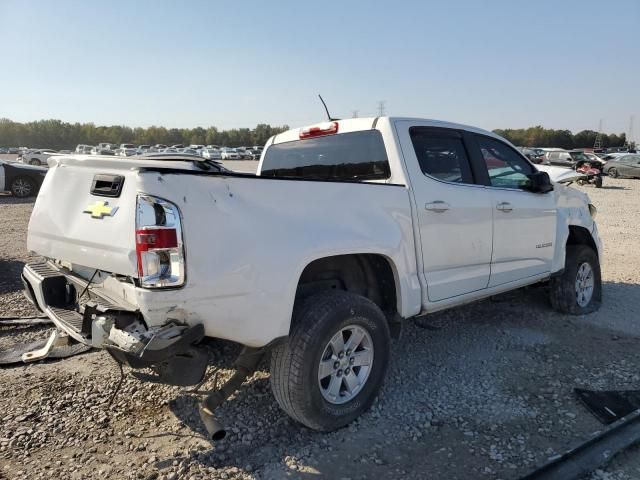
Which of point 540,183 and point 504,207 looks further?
point 540,183

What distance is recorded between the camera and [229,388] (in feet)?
10.0

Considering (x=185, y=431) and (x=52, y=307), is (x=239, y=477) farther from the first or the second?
(x=52, y=307)

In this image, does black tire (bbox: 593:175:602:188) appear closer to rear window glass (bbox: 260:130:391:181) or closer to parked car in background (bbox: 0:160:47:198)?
parked car in background (bbox: 0:160:47:198)

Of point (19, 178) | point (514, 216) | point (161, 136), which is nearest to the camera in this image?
point (514, 216)

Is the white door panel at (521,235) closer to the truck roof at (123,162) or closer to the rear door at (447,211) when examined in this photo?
the rear door at (447,211)

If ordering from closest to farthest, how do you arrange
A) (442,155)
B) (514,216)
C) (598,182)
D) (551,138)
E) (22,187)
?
(442,155)
(514,216)
(22,187)
(598,182)
(551,138)

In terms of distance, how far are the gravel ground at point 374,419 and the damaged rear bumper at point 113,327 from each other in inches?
27.1

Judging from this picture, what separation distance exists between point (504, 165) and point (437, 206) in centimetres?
136

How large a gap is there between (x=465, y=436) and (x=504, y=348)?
5.41 ft

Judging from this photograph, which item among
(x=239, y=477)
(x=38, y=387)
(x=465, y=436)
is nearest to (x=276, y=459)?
(x=239, y=477)

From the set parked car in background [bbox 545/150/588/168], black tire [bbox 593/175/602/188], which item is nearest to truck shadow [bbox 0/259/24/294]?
black tire [bbox 593/175/602/188]

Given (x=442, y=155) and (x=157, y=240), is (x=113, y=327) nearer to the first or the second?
(x=157, y=240)

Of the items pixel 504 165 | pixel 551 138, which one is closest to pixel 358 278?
pixel 504 165

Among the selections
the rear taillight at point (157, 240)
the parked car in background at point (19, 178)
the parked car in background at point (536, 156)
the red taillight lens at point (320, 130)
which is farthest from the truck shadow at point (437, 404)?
the parked car in background at point (536, 156)
